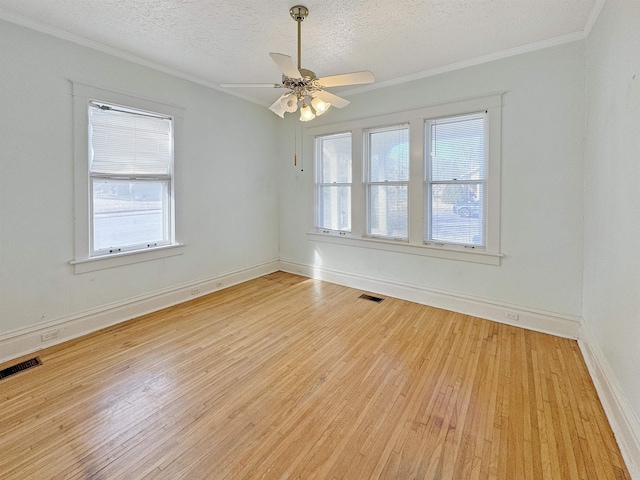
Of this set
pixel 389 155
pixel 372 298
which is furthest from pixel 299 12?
pixel 372 298

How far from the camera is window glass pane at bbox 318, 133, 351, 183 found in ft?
14.5

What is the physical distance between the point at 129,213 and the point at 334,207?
2736 mm

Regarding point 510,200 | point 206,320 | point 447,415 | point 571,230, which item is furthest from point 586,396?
point 206,320

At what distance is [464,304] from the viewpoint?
348 cm

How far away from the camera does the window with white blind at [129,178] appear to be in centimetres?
303

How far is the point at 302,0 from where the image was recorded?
2.21 m

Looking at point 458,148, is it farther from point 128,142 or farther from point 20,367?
point 20,367

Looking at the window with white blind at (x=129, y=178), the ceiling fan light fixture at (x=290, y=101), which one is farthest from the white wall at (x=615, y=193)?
the window with white blind at (x=129, y=178)

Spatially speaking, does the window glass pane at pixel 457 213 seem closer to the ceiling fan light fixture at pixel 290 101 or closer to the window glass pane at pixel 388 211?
the window glass pane at pixel 388 211

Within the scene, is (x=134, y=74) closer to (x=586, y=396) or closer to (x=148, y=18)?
(x=148, y=18)

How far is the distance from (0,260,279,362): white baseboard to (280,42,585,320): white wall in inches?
118

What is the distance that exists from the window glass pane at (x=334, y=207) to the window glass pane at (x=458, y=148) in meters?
1.34

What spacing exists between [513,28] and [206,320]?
414 centimetres

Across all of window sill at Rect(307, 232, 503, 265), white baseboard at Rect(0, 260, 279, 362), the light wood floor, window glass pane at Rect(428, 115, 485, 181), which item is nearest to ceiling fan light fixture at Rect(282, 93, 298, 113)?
window glass pane at Rect(428, 115, 485, 181)
